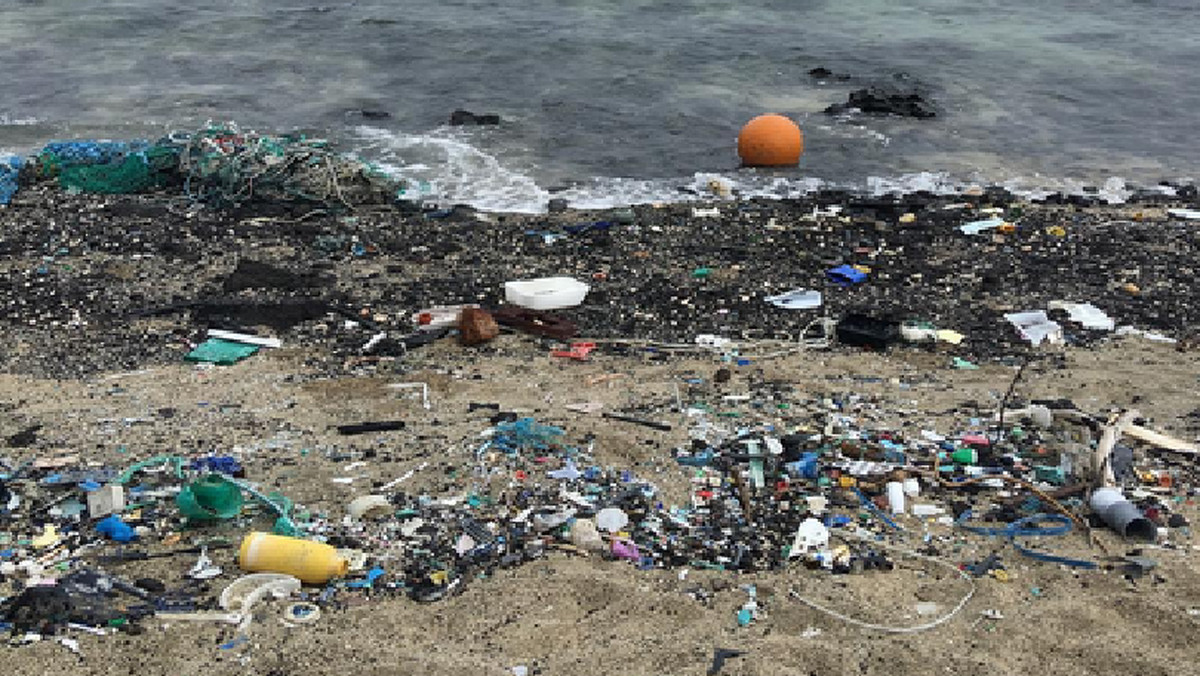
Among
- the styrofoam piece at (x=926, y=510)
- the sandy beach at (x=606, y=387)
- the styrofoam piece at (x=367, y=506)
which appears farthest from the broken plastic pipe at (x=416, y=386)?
the styrofoam piece at (x=926, y=510)

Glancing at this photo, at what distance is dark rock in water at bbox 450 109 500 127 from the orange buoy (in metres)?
3.31

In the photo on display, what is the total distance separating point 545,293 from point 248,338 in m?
2.19

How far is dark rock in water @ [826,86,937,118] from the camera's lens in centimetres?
1502

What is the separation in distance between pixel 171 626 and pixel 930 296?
254 inches

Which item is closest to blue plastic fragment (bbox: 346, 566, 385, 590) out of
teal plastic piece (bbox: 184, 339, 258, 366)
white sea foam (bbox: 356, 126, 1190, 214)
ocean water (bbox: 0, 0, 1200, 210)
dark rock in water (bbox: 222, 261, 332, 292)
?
teal plastic piece (bbox: 184, 339, 258, 366)

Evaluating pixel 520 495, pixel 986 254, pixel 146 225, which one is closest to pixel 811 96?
pixel 986 254

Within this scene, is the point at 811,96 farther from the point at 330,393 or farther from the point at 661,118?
the point at 330,393

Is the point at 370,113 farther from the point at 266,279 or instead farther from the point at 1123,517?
the point at 1123,517

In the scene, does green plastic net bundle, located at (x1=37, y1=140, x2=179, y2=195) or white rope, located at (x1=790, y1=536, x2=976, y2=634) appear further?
green plastic net bundle, located at (x1=37, y1=140, x2=179, y2=195)

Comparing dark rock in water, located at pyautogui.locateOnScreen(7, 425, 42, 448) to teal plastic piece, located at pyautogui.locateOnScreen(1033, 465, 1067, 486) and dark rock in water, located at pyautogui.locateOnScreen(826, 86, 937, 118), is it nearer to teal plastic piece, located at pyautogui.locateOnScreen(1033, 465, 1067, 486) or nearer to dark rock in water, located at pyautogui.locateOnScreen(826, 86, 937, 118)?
teal plastic piece, located at pyautogui.locateOnScreen(1033, 465, 1067, 486)

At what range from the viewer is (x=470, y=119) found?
14.3m

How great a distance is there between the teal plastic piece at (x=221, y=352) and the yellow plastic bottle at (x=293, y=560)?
292 centimetres

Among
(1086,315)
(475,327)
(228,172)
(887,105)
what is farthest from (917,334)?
(887,105)

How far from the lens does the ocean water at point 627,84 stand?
12.9 m
